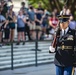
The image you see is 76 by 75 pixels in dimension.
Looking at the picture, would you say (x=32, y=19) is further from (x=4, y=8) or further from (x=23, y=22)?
(x=4, y=8)

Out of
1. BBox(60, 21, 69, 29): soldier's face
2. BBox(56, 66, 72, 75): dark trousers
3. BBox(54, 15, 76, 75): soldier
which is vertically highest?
BBox(60, 21, 69, 29): soldier's face

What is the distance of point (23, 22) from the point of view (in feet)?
52.0

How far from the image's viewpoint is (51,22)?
1869 centimetres

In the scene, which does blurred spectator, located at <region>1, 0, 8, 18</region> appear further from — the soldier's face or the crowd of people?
the soldier's face

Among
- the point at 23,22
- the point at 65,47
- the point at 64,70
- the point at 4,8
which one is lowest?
the point at 64,70

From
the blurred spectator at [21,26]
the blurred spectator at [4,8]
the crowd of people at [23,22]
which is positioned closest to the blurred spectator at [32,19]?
the crowd of people at [23,22]

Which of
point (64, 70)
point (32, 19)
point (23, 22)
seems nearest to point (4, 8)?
point (23, 22)

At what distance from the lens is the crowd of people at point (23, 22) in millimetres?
14758

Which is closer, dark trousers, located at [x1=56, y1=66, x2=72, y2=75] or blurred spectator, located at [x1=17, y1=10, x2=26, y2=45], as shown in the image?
dark trousers, located at [x1=56, y1=66, x2=72, y2=75]

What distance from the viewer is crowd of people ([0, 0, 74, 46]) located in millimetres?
14758

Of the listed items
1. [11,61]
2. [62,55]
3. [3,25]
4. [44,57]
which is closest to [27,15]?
[3,25]

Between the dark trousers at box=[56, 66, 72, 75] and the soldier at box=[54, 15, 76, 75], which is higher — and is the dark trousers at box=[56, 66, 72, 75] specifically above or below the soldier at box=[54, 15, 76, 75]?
below

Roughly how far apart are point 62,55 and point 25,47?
6.82 m

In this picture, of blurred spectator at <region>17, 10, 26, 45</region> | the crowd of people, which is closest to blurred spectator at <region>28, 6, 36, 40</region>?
the crowd of people
